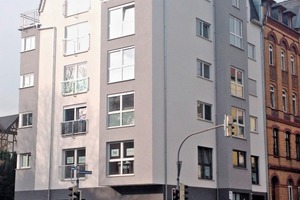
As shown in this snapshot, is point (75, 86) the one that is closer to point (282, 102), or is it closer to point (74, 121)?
point (74, 121)

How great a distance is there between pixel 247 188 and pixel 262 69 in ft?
30.4

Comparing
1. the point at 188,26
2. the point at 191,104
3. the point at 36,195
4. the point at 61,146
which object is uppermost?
the point at 188,26

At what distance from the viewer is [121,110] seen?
112ft

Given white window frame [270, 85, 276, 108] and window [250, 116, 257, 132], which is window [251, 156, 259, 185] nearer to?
window [250, 116, 257, 132]

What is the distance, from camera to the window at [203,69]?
37.3 metres

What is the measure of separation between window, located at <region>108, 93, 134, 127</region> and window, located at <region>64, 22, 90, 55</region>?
180 inches

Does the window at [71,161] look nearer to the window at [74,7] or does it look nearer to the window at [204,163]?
the window at [204,163]

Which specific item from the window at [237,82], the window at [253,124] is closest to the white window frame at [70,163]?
the window at [237,82]

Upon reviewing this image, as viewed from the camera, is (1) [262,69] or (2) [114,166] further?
(1) [262,69]

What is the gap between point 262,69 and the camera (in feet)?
142

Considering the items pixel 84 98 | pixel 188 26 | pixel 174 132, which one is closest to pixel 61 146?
pixel 84 98

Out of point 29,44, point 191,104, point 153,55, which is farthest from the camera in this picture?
point 29,44

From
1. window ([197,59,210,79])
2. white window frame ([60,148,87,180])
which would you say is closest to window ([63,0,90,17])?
window ([197,59,210,79])

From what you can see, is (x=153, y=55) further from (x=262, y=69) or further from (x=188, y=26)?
(x=262, y=69)
